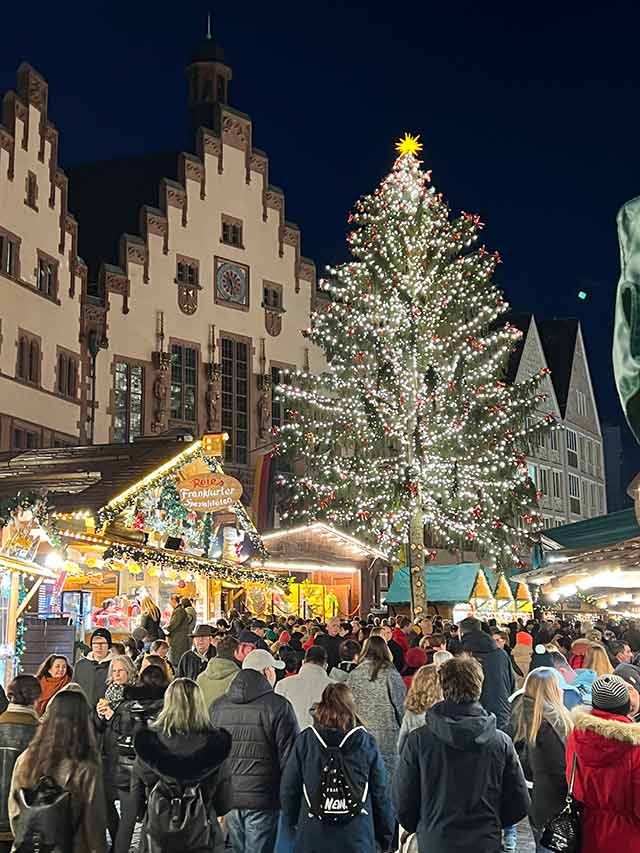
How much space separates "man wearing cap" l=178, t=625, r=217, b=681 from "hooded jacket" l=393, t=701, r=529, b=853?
566cm

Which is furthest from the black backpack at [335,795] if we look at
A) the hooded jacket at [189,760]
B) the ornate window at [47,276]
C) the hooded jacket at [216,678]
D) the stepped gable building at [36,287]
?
the ornate window at [47,276]

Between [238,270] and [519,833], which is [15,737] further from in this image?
[238,270]

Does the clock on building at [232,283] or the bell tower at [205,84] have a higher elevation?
the bell tower at [205,84]

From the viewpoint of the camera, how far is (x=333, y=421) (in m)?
32.8

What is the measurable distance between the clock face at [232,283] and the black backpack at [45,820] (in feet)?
111

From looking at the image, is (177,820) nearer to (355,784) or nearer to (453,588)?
(355,784)

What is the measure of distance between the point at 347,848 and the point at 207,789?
0.84 metres

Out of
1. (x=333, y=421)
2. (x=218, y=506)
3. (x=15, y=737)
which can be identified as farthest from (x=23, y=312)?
(x=15, y=737)

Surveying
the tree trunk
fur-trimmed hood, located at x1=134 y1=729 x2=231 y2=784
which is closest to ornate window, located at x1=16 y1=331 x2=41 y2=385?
the tree trunk

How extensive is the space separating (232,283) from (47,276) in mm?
8849

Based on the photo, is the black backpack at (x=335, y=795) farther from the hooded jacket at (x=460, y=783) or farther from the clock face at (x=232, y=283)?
the clock face at (x=232, y=283)

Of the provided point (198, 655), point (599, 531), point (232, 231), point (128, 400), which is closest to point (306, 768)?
point (198, 655)

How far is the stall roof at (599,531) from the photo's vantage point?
1101 cm

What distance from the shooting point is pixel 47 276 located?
32.1 metres
